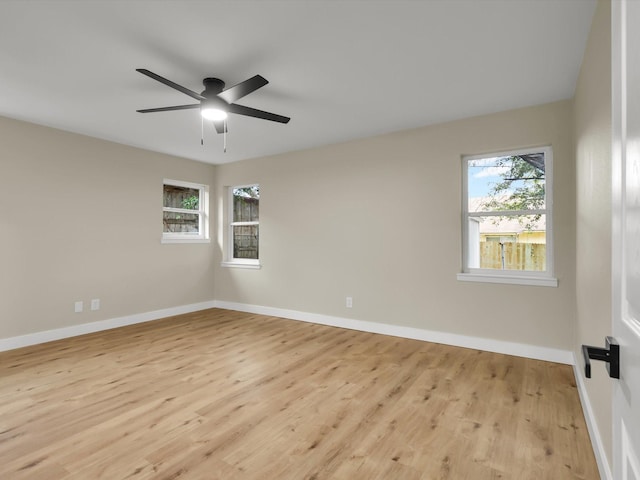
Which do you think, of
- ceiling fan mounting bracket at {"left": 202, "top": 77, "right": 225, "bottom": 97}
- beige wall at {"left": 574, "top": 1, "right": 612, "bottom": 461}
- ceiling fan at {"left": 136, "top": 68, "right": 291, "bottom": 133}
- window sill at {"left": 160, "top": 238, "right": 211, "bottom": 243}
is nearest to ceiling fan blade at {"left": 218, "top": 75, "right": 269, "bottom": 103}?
ceiling fan at {"left": 136, "top": 68, "right": 291, "bottom": 133}

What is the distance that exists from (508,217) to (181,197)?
4.81 m

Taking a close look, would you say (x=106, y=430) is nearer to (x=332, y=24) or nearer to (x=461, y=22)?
(x=332, y=24)

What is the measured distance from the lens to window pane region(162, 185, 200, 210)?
536 cm

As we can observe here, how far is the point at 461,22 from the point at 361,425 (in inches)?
104

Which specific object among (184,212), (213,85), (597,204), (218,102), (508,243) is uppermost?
(213,85)

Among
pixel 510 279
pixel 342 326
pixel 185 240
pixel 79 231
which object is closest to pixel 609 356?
pixel 510 279

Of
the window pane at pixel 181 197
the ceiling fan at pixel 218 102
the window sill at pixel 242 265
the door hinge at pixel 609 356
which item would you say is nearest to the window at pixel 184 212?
the window pane at pixel 181 197

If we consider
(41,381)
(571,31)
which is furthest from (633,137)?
(41,381)

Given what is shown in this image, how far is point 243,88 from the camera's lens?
2465 millimetres

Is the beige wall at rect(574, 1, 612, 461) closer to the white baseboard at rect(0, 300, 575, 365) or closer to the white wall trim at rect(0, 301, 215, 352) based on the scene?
the white baseboard at rect(0, 300, 575, 365)

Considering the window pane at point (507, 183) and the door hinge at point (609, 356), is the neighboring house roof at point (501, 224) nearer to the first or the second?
the window pane at point (507, 183)

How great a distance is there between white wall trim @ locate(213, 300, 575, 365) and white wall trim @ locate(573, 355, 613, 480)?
0.60 m

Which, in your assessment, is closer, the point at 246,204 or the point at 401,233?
the point at 401,233

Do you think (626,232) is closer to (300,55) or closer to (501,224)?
(300,55)
